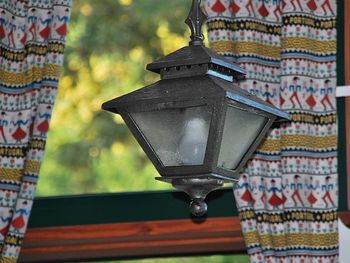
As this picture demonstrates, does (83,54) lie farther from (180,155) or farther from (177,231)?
(180,155)

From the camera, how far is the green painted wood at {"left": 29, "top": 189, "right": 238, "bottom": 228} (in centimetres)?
290

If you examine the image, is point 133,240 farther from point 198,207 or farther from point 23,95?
point 198,207

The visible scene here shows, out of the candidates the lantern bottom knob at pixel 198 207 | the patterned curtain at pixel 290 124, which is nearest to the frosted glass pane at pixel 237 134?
the lantern bottom knob at pixel 198 207

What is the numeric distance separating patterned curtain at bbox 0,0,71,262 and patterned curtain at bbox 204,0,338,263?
0.53 metres

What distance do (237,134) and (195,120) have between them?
4.7 inches

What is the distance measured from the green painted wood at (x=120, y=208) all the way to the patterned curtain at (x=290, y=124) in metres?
0.20

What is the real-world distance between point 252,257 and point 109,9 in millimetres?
1093

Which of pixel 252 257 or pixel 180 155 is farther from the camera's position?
pixel 252 257

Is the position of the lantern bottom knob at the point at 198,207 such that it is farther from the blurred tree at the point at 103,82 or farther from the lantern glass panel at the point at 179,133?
the blurred tree at the point at 103,82

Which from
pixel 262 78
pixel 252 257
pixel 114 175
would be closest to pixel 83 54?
pixel 114 175

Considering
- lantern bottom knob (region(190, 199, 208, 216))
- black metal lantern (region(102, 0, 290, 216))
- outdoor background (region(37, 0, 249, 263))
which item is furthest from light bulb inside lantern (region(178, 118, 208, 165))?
outdoor background (region(37, 0, 249, 263))

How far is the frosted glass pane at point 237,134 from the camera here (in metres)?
1.88

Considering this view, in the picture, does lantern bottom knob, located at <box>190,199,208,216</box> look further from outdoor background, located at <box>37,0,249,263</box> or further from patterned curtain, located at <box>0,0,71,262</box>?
outdoor background, located at <box>37,0,249,263</box>

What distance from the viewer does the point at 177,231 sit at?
2908 mm
